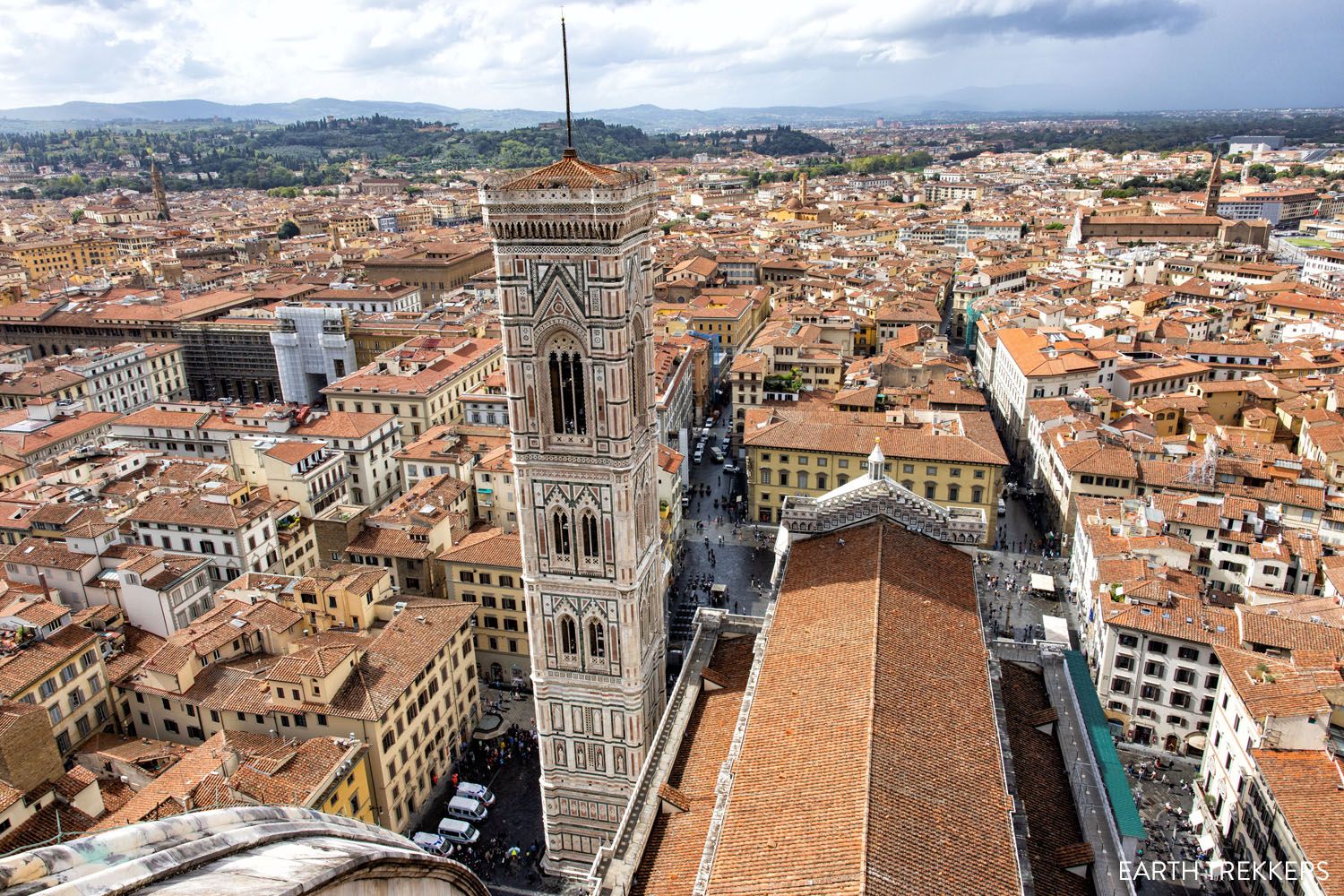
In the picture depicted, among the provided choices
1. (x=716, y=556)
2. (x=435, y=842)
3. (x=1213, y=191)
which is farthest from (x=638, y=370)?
(x=1213, y=191)

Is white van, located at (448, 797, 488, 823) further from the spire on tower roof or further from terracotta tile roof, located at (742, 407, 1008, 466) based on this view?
terracotta tile roof, located at (742, 407, 1008, 466)

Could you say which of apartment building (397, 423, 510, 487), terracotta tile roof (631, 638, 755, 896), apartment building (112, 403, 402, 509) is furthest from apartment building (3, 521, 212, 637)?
terracotta tile roof (631, 638, 755, 896)

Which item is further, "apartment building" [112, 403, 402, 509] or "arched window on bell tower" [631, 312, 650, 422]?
"apartment building" [112, 403, 402, 509]

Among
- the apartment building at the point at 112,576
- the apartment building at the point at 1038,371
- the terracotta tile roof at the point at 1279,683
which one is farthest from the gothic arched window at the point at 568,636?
the apartment building at the point at 1038,371

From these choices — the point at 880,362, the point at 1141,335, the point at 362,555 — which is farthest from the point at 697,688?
the point at 1141,335

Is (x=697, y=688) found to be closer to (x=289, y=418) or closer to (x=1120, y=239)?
(x=289, y=418)
